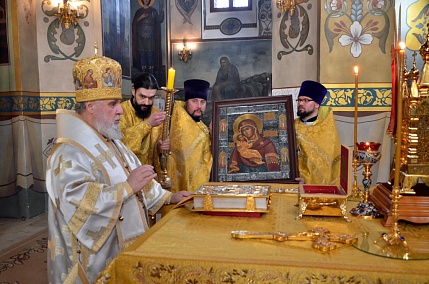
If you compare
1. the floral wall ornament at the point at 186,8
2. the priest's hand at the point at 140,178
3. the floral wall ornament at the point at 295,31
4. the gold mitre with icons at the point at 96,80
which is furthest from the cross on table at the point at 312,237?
the floral wall ornament at the point at 186,8

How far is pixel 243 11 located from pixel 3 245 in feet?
33.0

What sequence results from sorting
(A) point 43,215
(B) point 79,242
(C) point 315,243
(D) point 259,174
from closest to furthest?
(C) point 315,243 < (B) point 79,242 < (D) point 259,174 < (A) point 43,215

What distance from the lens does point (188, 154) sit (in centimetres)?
371

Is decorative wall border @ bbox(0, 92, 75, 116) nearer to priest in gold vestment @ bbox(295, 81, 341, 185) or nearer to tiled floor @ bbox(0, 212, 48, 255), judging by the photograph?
tiled floor @ bbox(0, 212, 48, 255)

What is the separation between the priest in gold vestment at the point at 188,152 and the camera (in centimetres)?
371

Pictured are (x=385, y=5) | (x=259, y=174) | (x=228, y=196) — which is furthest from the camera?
(x=385, y=5)

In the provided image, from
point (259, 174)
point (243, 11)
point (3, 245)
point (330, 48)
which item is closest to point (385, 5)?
point (330, 48)

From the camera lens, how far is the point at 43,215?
636 cm

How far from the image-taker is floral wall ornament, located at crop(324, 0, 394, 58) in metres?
4.88

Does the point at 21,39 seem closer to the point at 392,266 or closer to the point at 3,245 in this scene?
the point at 3,245

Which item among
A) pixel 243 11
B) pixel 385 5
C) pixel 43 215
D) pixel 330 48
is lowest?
pixel 43 215

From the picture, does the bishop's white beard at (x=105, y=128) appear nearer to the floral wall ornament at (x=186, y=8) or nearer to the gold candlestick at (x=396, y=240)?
the gold candlestick at (x=396, y=240)

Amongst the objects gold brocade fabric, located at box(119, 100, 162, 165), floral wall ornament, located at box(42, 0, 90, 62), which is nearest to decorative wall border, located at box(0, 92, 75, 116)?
floral wall ornament, located at box(42, 0, 90, 62)

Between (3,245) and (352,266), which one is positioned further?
(3,245)
